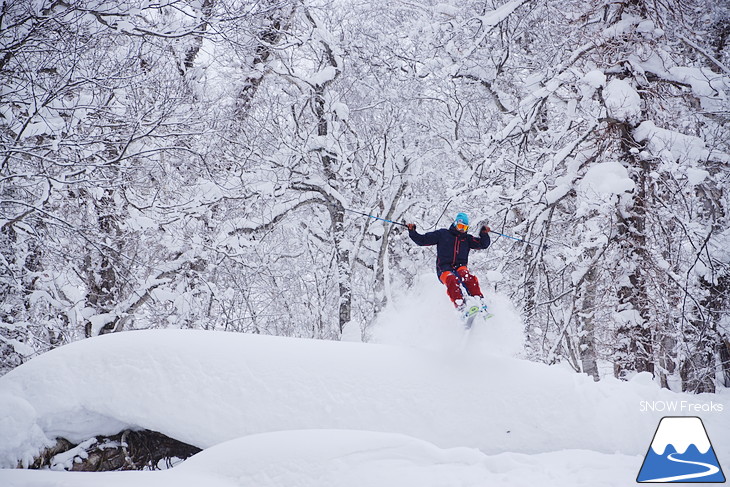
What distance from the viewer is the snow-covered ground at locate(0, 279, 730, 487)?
4.05m

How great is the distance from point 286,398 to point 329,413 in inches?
16.2

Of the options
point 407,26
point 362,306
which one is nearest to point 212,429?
point 407,26

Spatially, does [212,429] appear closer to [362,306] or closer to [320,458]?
[320,458]

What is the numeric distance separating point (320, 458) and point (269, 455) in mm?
395

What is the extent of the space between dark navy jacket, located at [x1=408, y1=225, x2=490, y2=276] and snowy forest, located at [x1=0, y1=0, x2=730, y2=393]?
170cm

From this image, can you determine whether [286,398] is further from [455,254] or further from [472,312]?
[455,254]

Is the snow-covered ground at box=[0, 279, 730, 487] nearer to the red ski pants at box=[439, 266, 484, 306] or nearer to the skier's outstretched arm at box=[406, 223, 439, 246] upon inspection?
the red ski pants at box=[439, 266, 484, 306]

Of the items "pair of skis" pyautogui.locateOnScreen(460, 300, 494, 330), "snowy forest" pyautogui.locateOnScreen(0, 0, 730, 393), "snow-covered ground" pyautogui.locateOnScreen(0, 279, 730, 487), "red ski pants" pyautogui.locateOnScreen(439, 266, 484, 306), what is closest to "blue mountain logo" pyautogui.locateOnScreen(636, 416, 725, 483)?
"snow-covered ground" pyautogui.locateOnScreen(0, 279, 730, 487)

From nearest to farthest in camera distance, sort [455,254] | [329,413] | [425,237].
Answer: [329,413], [455,254], [425,237]

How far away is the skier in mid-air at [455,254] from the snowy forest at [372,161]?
72.8 inches

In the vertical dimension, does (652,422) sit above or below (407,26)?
below

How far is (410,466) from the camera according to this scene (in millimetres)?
4062

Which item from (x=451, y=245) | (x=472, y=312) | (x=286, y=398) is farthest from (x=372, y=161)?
(x=286, y=398)

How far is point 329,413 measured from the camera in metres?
4.71
